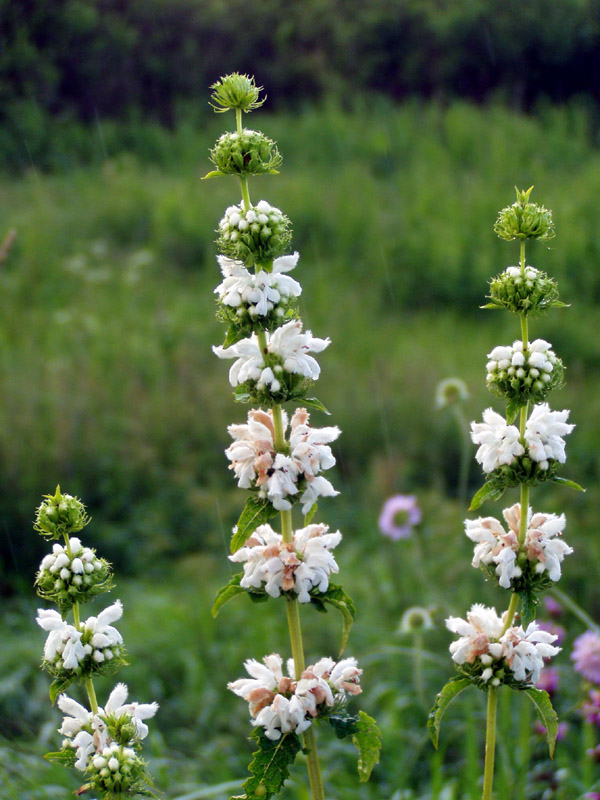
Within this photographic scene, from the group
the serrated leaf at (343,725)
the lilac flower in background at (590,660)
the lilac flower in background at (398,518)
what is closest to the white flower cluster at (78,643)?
the serrated leaf at (343,725)

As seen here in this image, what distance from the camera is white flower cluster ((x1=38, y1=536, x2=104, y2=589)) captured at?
5.95 ft

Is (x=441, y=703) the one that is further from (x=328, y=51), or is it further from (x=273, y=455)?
(x=328, y=51)

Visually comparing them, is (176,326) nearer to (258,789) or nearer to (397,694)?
(397,694)

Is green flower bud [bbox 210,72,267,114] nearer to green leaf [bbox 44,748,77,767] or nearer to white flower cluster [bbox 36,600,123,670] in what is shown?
white flower cluster [bbox 36,600,123,670]

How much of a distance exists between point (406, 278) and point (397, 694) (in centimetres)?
693

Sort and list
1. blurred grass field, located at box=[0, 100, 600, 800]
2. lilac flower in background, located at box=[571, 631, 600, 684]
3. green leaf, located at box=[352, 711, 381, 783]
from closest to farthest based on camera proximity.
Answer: green leaf, located at box=[352, 711, 381, 783] < lilac flower in background, located at box=[571, 631, 600, 684] < blurred grass field, located at box=[0, 100, 600, 800]

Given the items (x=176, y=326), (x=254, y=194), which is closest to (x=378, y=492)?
(x=176, y=326)

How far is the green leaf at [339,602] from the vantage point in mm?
1908

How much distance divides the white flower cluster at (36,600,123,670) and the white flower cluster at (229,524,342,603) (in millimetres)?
299

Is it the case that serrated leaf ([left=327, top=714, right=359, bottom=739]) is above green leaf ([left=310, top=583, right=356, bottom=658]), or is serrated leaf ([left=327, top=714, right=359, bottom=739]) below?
below

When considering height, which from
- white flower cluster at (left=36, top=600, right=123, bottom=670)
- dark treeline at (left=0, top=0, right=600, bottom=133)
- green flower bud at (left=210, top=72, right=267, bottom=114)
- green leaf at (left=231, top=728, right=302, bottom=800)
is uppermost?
dark treeline at (left=0, top=0, right=600, bottom=133)

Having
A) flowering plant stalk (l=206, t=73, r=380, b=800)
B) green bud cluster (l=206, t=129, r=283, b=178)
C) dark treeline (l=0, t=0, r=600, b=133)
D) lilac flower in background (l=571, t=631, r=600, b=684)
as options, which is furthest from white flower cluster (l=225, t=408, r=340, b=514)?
dark treeline (l=0, t=0, r=600, b=133)

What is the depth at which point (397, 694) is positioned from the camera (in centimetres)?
475

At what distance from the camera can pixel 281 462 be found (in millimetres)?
1851
